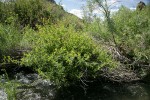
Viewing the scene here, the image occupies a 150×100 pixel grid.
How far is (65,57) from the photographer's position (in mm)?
12852

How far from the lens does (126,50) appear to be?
1741cm

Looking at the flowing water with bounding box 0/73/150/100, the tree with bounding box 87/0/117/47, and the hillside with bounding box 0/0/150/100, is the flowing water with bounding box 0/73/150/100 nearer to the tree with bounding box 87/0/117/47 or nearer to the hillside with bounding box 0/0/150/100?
the hillside with bounding box 0/0/150/100

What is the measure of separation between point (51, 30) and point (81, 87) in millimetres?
2813

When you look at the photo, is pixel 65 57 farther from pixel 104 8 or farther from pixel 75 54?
pixel 104 8

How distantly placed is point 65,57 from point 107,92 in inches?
110

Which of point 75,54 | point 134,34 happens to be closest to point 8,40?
point 75,54

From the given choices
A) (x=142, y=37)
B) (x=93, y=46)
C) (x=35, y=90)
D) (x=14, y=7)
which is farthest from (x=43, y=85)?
(x=14, y=7)

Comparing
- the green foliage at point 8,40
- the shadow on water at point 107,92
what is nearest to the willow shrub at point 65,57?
the shadow on water at point 107,92

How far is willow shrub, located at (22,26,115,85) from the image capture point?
12.7 m

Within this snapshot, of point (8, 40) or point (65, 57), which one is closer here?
point (65, 57)

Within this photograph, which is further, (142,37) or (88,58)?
(142,37)

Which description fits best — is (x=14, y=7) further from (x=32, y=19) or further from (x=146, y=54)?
(x=146, y=54)

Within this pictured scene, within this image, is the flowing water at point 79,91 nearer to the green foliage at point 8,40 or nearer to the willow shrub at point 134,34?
the green foliage at point 8,40

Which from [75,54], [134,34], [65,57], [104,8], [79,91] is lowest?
[79,91]
